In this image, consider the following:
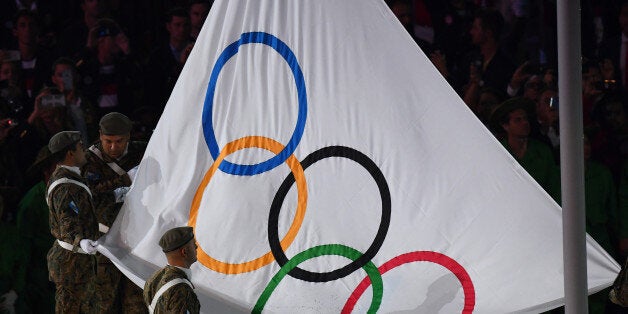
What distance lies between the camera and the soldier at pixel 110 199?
8047 millimetres

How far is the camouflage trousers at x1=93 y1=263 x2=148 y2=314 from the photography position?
8.05m

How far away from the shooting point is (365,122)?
6.41 m

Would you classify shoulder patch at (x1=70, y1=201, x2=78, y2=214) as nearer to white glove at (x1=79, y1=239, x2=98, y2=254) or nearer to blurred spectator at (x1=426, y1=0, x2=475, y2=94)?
white glove at (x1=79, y1=239, x2=98, y2=254)

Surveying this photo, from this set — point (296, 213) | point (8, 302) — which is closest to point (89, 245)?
point (296, 213)

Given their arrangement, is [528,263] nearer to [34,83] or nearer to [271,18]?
[271,18]

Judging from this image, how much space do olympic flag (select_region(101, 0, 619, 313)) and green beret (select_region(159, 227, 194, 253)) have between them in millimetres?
414

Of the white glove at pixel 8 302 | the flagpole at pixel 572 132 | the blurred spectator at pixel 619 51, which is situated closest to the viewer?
the flagpole at pixel 572 132

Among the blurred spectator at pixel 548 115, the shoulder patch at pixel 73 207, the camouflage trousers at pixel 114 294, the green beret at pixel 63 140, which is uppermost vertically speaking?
the green beret at pixel 63 140

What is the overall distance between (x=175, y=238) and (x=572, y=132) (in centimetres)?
282

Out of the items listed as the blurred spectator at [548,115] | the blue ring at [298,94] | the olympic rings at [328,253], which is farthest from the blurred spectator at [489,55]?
the olympic rings at [328,253]

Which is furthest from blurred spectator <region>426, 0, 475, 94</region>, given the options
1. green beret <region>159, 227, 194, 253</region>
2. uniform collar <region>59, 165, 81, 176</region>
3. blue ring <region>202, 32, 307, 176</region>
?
green beret <region>159, 227, 194, 253</region>

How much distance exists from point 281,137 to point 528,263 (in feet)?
5.32

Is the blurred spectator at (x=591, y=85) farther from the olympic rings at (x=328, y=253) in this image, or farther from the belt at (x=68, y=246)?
the belt at (x=68, y=246)

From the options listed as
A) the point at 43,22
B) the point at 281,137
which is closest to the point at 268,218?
the point at 281,137
